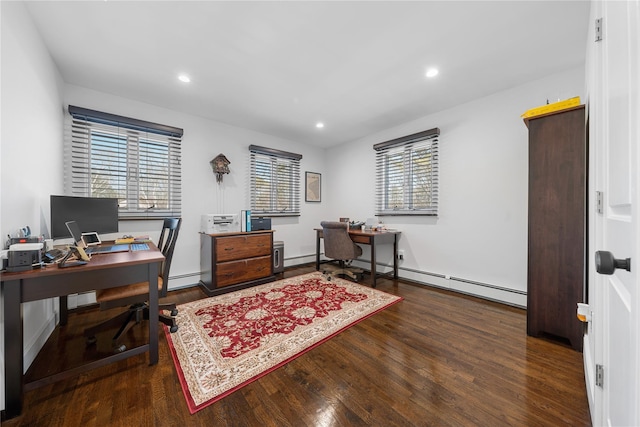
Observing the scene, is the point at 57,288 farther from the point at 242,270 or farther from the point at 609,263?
the point at 609,263

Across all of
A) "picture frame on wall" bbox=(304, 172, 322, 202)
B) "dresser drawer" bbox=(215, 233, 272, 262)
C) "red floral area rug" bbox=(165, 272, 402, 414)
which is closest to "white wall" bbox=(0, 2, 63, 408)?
"red floral area rug" bbox=(165, 272, 402, 414)

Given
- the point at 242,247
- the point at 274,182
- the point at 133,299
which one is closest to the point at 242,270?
the point at 242,247

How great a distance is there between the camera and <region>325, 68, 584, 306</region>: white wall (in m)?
2.66

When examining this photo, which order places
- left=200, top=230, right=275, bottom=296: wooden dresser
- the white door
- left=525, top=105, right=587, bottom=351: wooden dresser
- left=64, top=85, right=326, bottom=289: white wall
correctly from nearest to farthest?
the white door < left=525, top=105, right=587, bottom=351: wooden dresser < left=64, top=85, right=326, bottom=289: white wall < left=200, top=230, right=275, bottom=296: wooden dresser

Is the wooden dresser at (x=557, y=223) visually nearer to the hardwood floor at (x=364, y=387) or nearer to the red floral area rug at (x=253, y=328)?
the hardwood floor at (x=364, y=387)

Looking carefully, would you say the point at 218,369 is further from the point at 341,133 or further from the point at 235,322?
the point at 341,133

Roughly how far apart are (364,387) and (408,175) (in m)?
2.99

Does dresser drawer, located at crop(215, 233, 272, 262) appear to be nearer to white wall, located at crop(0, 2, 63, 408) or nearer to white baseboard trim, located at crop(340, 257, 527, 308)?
white wall, located at crop(0, 2, 63, 408)

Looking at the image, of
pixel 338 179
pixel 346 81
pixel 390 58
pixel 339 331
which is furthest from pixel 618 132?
pixel 338 179

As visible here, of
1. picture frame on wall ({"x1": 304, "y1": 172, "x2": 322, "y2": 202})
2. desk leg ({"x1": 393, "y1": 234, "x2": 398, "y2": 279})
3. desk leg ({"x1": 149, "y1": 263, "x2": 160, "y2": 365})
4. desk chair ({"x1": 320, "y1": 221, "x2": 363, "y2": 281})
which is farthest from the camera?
picture frame on wall ({"x1": 304, "y1": 172, "x2": 322, "y2": 202})

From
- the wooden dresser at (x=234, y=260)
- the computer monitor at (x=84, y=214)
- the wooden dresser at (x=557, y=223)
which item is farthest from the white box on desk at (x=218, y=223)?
the wooden dresser at (x=557, y=223)

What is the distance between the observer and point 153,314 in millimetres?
1721

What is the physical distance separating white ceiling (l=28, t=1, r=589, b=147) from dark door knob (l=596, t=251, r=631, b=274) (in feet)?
6.00

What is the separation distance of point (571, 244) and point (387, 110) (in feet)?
8.04
